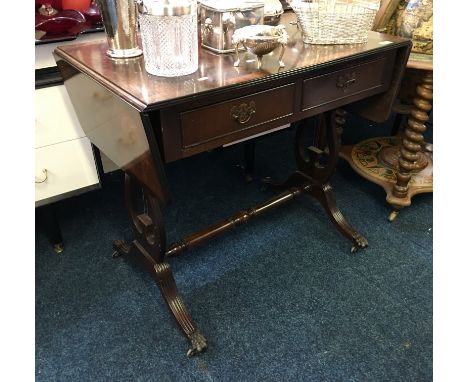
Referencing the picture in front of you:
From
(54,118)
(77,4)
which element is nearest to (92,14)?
(77,4)

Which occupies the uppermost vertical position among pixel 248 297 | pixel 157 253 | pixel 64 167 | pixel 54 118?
pixel 54 118

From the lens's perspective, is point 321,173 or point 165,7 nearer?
point 165,7

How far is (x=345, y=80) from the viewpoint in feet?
4.33

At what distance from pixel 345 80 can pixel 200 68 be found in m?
0.48

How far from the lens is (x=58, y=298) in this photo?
151 cm

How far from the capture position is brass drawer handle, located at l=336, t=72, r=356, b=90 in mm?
1304

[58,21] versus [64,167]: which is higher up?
[58,21]

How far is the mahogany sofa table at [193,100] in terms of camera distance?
1.00 m

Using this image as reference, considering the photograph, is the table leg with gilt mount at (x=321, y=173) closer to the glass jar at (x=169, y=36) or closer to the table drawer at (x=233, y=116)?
the table drawer at (x=233, y=116)

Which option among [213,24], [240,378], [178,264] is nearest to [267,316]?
[240,378]

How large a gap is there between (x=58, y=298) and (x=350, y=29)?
4.45 ft

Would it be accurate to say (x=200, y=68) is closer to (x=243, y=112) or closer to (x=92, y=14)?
(x=243, y=112)

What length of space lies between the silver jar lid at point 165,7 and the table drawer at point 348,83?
40cm
